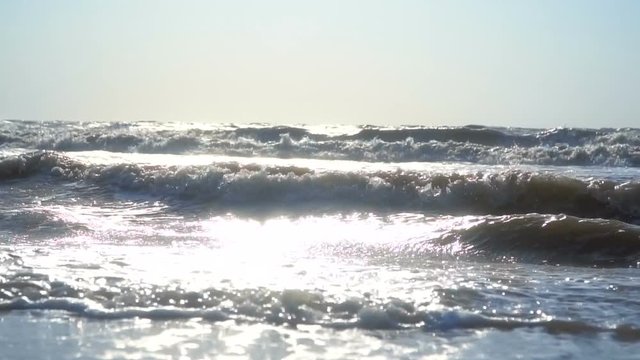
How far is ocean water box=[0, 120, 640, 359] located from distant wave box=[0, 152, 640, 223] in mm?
27

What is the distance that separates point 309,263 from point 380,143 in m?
14.9

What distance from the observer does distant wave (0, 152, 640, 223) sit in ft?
33.9

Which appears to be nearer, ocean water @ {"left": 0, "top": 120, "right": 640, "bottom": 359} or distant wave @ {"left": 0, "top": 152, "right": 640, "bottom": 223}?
ocean water @ {"left": 0, "top": 120, "right": 640, "bottom": 359}

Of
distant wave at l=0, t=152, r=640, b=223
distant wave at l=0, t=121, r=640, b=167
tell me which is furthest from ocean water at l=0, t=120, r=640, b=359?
distant wave at l=0, t=121, r=640, b=167

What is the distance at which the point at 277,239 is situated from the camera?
26.8 feet

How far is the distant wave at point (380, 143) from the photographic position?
18.5m

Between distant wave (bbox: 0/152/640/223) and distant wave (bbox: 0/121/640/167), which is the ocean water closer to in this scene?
distant wave (bbox: 0/152/640/223)

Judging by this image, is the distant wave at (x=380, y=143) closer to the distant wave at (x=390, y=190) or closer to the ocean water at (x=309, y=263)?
the ocean water at (x=309, y=263)

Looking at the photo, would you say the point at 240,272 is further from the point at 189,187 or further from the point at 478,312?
the point at 189,187

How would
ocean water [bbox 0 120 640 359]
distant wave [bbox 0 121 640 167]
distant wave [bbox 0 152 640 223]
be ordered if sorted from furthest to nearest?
distant wave [bbox 0 121 640 167] < distant wave [bbox 0 152 640 223] < ocean water [bbox 0 120 640 359]

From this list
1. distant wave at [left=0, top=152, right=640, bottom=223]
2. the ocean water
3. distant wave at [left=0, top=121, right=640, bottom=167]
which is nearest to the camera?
the ocean water

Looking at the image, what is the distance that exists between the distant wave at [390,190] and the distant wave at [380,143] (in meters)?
7.32

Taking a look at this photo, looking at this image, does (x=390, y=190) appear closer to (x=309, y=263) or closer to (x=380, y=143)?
(x=309, y=263)

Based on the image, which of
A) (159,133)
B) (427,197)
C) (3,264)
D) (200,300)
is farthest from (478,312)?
(159,133)
